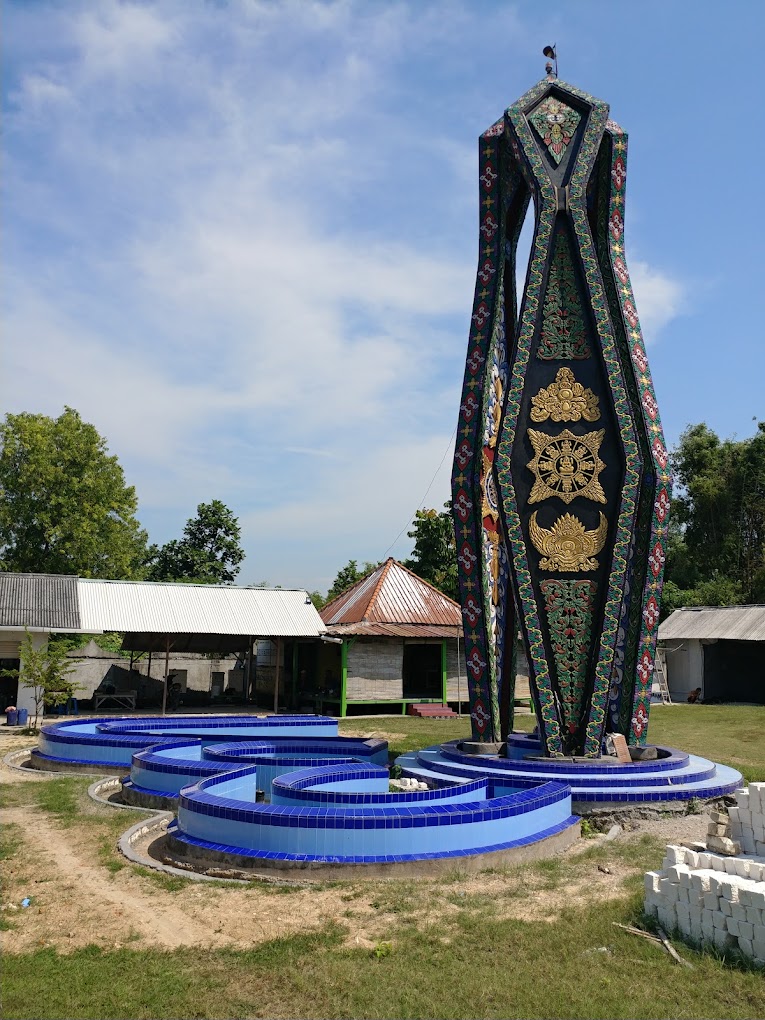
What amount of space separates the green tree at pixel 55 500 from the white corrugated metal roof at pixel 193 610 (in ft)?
30.8

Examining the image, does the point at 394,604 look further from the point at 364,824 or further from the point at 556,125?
the point at 364,824

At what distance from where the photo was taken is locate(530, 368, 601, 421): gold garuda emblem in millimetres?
9984

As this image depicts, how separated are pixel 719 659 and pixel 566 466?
18189mm

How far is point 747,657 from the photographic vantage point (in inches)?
997

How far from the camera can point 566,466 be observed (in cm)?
994

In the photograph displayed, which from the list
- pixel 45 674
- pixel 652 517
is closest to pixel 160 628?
pixel 45 674

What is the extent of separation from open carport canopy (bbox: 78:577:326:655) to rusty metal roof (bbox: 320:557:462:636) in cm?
130

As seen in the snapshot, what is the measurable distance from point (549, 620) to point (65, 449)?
25168mm

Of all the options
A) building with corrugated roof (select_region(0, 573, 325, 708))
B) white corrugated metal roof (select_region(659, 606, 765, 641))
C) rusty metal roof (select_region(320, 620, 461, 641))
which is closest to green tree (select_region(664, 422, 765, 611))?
white corrugated metal roof (select_region(659, 606, 765, 641))

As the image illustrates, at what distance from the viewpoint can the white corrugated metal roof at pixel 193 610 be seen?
65.2 ft

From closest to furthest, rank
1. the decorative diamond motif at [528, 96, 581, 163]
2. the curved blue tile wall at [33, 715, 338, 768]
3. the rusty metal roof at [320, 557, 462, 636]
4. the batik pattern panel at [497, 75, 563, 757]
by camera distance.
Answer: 1. the batik pattern panel at [497, 75, 563, 757]
2. the decorative diamond motif at [528, 96, 581, 163]
3. the curved blue tile wall at [33, 715, 338, 768]
4. the rusty metal roof at [320, 557, 462, 636]

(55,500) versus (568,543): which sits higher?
(55,500)

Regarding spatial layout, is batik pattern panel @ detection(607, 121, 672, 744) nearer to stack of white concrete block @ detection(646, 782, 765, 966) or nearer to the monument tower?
the monument tower

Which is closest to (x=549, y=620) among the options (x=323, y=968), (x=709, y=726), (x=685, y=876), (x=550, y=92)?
(x=685, y=876)
